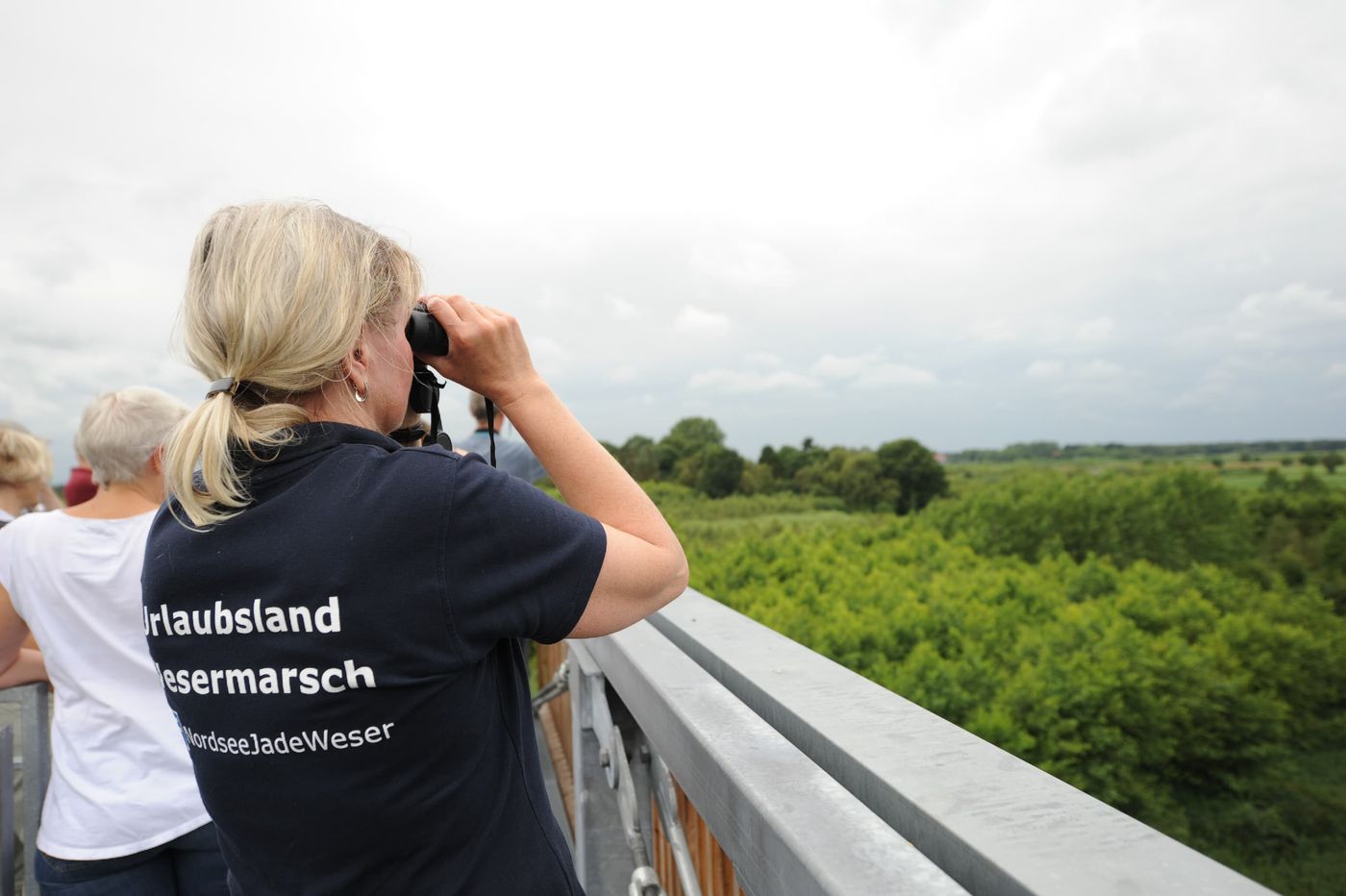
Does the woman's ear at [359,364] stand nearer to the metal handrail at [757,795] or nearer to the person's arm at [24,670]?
the metal handrail at [757,795]

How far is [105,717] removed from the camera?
2371 millimetres

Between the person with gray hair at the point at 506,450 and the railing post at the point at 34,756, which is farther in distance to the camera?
the person with gray hair at the point at 506,450

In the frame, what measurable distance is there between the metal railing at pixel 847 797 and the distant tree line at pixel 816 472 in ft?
22.0

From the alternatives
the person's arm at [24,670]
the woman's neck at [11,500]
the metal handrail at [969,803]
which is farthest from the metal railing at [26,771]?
the metal handrail at [969,803]

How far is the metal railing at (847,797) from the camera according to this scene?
0.87m

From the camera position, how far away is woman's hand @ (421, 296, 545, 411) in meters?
1.40

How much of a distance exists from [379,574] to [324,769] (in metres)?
0.31

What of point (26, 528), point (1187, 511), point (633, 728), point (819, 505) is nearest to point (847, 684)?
point (633, 728)

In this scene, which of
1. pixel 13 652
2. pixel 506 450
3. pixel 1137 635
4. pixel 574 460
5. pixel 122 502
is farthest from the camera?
pixel 506 450

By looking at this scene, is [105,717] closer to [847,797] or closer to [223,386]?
[223,386]

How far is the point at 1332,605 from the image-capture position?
518 centimetres

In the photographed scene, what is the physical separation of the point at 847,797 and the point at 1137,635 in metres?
3.34

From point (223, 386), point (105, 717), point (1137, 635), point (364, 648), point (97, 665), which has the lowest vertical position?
point (1137, 635)

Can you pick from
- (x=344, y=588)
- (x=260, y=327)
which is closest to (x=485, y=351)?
(x=260, y=327)
